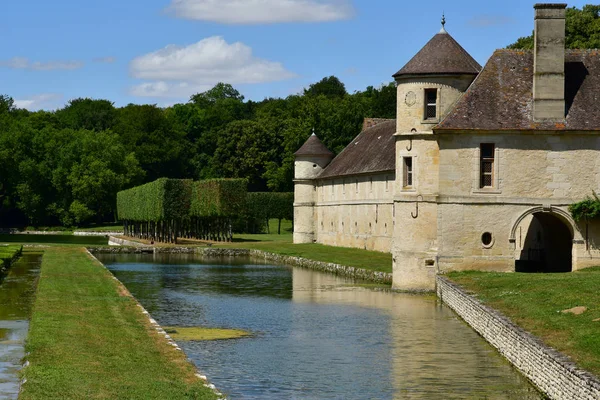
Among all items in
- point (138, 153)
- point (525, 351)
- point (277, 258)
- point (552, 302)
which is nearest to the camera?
point (525, 351)

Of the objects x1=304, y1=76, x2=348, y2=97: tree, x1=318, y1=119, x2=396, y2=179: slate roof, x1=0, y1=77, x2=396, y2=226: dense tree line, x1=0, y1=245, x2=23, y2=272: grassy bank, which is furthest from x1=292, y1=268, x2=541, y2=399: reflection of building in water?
x1=304, y1=76, x2=348, y2=97: tree

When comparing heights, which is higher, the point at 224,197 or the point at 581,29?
the point at 581,29

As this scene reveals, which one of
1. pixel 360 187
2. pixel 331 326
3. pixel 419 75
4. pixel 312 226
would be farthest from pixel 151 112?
pixel 331 326

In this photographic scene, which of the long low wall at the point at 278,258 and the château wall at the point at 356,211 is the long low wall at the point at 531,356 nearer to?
the long low wall at the point at 278,258

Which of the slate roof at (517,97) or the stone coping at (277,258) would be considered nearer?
the slate roof at (517,97)

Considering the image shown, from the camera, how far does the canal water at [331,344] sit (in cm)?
1712

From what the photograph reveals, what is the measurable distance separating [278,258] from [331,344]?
3240 cm

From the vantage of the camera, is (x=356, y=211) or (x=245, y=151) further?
(x=245, y=151)

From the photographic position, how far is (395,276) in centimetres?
3306

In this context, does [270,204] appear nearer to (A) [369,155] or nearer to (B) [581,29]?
(A) [369,155]

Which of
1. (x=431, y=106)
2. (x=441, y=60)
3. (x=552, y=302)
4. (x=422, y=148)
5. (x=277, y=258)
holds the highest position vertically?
(x=441, y=60)

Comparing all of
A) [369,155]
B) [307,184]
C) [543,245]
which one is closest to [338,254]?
[369,155]

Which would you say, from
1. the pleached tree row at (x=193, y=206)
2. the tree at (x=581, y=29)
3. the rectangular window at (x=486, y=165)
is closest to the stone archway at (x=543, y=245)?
the rectangular window at (x=486, y=165)

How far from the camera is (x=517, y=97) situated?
105 feet
